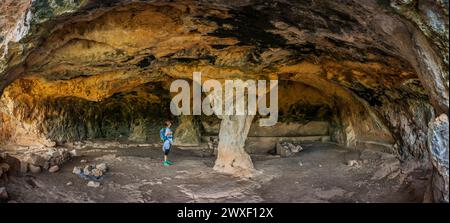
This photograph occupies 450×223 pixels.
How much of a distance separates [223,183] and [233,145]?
1262mm

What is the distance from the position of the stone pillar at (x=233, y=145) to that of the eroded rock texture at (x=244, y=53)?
5 centimetres

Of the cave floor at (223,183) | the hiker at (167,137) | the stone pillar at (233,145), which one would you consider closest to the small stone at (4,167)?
the cave floor at (223,183)

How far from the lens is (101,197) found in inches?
214

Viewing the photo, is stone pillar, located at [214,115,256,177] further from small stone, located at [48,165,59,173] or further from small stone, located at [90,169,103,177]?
small stone, located at [48,165,59,173]

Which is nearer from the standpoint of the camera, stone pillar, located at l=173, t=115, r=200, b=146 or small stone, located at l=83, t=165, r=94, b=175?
small stone, located at l=83, t=165, r=94, b=175

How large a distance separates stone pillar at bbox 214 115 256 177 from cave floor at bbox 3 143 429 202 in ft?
1.18

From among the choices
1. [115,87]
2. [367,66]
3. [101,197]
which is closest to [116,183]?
[101,197]

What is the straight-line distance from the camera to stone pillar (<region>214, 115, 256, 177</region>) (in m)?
7.41

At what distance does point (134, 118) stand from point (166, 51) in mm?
7737

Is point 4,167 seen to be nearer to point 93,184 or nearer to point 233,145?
point 93,184

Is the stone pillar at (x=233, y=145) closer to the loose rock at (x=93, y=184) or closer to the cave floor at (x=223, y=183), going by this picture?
the cave floor at (x=223, y=183)

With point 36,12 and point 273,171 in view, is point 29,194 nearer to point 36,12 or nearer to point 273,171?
point 36,12

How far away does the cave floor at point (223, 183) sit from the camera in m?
5.43

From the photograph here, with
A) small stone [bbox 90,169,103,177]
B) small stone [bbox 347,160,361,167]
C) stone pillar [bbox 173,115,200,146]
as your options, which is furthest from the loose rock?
stone pillar [bbox 173,115,200,146]
